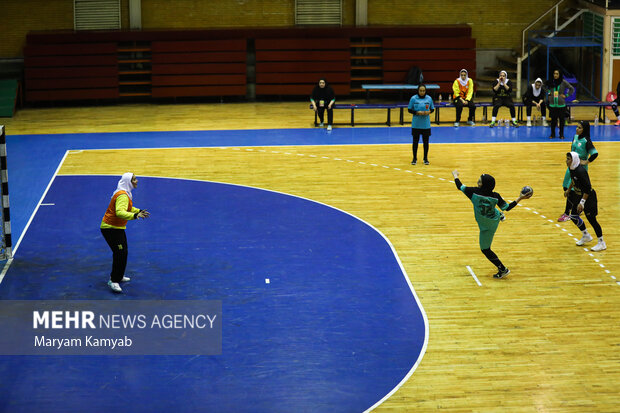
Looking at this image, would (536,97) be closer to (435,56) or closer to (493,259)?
(435,56)

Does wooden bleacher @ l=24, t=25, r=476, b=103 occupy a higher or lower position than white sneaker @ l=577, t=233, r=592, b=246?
higher

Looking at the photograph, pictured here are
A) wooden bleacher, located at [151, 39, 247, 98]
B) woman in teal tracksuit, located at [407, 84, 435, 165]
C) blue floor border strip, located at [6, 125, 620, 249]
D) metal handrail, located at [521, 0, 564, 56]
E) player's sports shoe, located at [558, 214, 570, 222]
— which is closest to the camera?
player's sports shoe, located at [558, 214, 570, 222]

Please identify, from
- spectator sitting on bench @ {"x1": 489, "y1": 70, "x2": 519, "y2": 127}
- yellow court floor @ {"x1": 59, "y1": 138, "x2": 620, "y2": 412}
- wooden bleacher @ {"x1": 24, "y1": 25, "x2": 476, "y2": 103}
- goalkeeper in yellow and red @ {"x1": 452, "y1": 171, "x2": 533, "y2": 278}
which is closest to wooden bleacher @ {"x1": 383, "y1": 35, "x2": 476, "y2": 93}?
wooden bleacher @ {"x1": 24, "y1": 25, "x2": 476, "y2": 103}

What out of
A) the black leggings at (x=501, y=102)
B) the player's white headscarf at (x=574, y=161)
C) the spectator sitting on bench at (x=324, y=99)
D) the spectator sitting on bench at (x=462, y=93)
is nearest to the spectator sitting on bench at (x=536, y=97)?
the black leggings at (x=501, y=102)

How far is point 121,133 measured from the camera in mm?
25078

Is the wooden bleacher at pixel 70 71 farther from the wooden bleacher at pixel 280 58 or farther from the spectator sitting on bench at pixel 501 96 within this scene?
the spectator sitting on bench at pixel 501 96

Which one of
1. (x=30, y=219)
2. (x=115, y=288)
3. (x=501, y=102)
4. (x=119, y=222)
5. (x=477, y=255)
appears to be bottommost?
(x=115, y=288)

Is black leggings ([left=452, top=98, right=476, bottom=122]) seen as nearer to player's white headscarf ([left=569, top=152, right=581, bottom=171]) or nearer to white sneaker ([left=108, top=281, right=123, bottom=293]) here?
player's white headscarf ([left=569, top=152, right=581, bottom=171])

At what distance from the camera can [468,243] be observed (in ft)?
47.5

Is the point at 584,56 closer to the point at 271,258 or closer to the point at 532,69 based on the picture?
the point at 532,69

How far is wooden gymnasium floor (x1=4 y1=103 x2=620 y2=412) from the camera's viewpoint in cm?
955

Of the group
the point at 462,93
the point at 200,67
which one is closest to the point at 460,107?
the point at 462,93

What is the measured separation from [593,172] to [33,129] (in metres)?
16.1

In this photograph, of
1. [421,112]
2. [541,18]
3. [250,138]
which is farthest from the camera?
[541,18]
